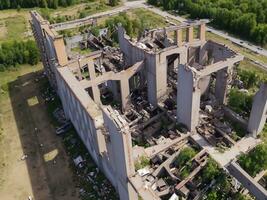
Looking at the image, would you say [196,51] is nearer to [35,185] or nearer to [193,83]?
[193,83]

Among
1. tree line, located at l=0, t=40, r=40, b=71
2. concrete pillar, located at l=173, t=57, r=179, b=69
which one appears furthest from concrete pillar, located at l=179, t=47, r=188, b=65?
tree line, located at l=0, t=40, r=40, b=71

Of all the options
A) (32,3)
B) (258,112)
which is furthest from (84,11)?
(258,112)

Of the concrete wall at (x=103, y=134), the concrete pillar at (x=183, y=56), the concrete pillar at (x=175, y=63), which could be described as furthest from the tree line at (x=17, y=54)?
the concrete pillar at (x=183, y=56)

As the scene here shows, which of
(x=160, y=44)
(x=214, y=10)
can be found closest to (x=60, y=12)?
(x=214, y=10)

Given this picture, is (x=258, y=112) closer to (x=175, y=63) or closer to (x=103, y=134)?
(x=175, y=63)

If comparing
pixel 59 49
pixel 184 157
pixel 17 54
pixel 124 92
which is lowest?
pixel 184 157

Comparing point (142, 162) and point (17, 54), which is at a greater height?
point (17, 54)

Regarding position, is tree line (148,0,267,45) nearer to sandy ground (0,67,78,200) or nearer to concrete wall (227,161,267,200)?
concrete wall (227,161,267,200)
